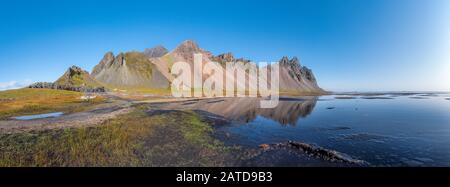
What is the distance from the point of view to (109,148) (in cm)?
1677

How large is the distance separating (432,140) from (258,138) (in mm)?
20884

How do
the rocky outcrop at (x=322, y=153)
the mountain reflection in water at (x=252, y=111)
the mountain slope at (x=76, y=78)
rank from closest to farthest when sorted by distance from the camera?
the rocky outcrop at (x=322, y=153)
the mountain reflection in water at (x=252, y=111)
the mountain slope at (x=76, y=78)

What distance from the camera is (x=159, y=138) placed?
20984mm

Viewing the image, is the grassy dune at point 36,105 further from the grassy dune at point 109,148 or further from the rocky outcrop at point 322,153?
the rocky outcrop at point 322,153

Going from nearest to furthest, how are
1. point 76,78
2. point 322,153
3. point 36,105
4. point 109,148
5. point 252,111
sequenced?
1. point 322,153
2. point 109,148
3. point 36,105
4. point 252,111
5. point 76,78

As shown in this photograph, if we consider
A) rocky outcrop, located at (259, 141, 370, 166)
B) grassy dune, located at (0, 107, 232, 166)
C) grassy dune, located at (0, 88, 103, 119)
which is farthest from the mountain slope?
rocky outcrop, located at (259, 141, 370, 166)

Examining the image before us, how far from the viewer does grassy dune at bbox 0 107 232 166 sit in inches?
554

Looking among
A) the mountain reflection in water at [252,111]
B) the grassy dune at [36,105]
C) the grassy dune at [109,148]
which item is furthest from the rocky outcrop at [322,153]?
the grassy dune at [36,105]

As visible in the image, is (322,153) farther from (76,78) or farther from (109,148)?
(76,78)

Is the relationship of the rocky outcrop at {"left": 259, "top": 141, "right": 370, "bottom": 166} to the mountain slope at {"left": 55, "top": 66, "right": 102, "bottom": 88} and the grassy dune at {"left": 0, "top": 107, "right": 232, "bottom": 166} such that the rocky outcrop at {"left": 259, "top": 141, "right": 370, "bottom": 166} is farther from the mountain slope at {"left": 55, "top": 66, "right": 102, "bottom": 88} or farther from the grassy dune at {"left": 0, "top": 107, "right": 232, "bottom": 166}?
the mountain slope at {"left": 55, "top": 66, "right": 102, "bottom": 88}

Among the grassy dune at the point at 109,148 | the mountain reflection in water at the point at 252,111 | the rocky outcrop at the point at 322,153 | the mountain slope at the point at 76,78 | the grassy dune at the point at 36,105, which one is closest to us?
the grassy dune at the point at 109,148

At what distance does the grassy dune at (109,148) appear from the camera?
46.2 feet

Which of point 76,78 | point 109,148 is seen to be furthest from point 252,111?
point 76,78
